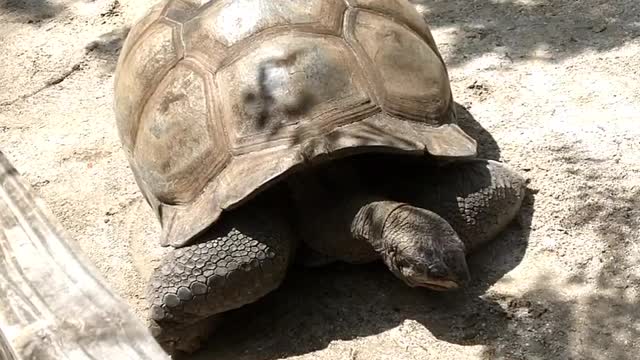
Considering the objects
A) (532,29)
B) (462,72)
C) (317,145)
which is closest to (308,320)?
(317,145)

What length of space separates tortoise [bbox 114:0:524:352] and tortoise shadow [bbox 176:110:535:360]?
88 millimetres

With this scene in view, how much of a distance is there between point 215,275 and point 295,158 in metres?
0.48

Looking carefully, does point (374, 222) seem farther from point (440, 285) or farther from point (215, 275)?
point (215, 275)

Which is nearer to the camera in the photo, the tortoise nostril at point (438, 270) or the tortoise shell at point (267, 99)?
the tortoise nostril at point (438, 270)

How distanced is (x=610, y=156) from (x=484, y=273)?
0.79 metres

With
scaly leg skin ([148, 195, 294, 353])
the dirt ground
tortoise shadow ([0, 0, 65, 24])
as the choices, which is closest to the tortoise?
scaly leg skin ([148, 195, 294, 353])

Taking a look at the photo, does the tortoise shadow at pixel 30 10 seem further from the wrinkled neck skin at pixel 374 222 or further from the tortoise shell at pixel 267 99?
the wrinkled neck skin at pixel 374 222

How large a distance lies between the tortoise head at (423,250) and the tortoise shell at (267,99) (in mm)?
245

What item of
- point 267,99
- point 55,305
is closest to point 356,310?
point 267,99

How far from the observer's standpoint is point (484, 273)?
342 cm

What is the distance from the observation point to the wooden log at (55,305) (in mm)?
1557

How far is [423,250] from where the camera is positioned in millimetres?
3094

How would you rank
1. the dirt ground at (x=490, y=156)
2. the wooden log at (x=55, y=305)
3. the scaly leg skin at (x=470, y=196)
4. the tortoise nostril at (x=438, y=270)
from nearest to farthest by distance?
the wooden log at (x=55, y=305), the tortoise nostril at (x=438, y=270), the dirt ground at (x=490, y=156), the scaly leg skin at (x=470, y=196)

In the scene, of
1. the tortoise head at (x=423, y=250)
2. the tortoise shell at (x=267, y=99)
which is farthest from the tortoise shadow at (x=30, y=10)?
the tortoise head at (x=423, y=250)
